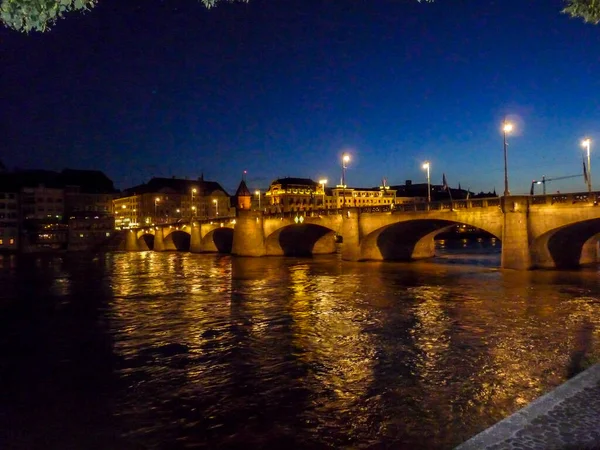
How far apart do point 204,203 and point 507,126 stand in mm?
124490

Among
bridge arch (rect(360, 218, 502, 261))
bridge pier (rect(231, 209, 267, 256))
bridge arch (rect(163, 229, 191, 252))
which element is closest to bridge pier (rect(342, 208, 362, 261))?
bridge arch (rect(360, 218, 502, 261))

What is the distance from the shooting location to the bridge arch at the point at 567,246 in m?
40.2

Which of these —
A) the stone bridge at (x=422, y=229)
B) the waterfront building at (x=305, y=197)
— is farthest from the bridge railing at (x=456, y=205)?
the waterfront building at (x=305, y=197)

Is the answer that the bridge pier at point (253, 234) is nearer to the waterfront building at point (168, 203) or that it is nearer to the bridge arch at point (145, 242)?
the bridge arch at point (145, 242)

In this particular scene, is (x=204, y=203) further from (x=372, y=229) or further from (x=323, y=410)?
(x=323, y=410)

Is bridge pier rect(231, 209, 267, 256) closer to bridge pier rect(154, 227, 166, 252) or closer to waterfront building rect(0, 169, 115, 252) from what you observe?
bridge pier rect(154, 227, 166, 252)

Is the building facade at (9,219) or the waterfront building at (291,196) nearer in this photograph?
the building facade at (9,219)

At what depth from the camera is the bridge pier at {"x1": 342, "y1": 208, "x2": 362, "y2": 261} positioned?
2189 inches

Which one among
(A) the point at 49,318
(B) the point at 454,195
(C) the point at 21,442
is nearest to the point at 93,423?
(C) the point at 21,442

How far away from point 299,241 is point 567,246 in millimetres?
38211

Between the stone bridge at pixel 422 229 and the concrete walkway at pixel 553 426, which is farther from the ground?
the stone bridge at pixel 422 229

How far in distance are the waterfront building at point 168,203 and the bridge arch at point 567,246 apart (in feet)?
356

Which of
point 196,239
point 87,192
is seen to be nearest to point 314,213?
point 196,239

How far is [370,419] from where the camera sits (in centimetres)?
1013
